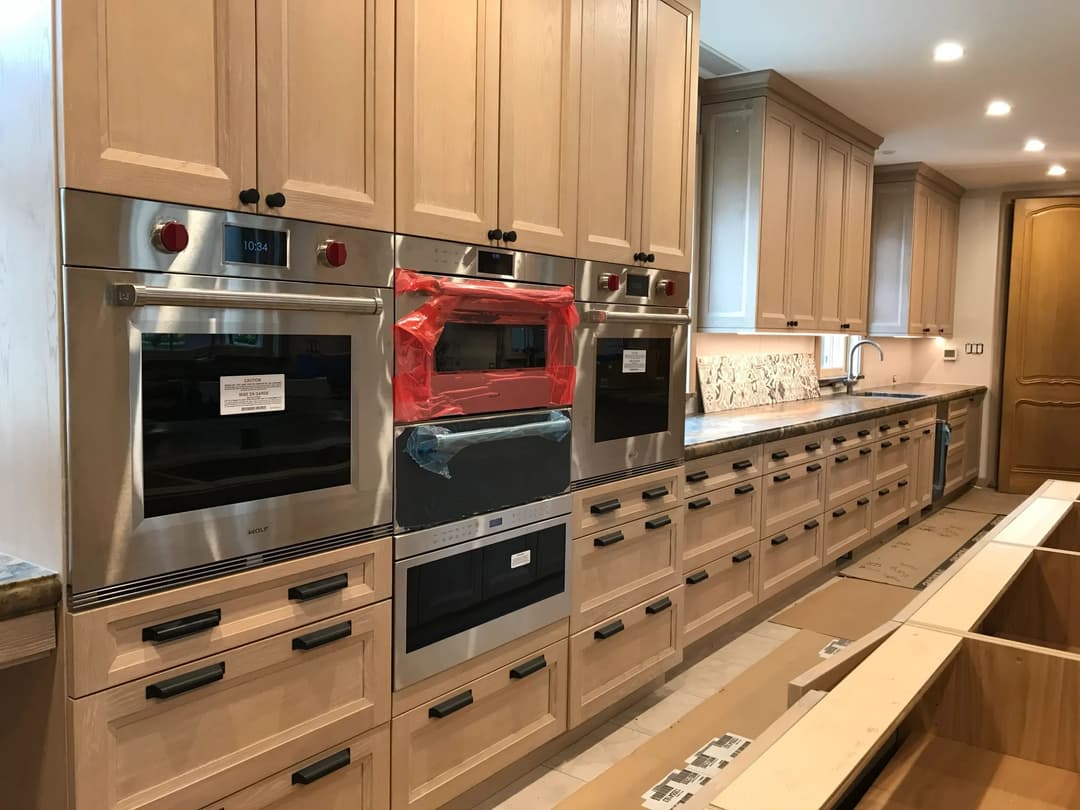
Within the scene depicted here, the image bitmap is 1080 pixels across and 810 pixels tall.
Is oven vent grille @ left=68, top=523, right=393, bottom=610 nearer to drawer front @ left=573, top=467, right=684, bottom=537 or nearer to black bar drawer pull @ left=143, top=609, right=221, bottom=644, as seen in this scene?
black bar drawer pull @ left=143, top=609, right=221, bottom=644

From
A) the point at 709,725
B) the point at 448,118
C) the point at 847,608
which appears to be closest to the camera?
the point at 448,118

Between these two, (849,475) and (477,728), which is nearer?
(477,728)

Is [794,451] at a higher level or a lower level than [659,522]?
higher

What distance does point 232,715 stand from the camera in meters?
1.64

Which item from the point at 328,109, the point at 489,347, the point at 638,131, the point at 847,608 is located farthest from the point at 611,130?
the point at 847,608

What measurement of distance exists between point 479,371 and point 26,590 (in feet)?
3.67

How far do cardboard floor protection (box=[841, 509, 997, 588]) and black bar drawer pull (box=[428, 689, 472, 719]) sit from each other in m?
3.12

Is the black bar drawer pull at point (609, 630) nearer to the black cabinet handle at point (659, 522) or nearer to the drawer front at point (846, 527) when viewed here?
the black cabinet handle at point (659, 522)

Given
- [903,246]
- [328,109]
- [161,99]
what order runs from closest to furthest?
[161,99] < [328,109] < [903,246]

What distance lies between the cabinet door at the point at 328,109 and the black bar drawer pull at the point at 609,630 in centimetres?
147

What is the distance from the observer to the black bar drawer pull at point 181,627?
58.8 inches

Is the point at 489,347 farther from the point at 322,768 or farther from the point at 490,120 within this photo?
the point at 322,768

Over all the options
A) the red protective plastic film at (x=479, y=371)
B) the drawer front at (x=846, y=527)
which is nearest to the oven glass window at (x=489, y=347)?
the red protective plastic film at (x=479, y=371)

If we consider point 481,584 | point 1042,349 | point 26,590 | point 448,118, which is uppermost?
point 448,118
